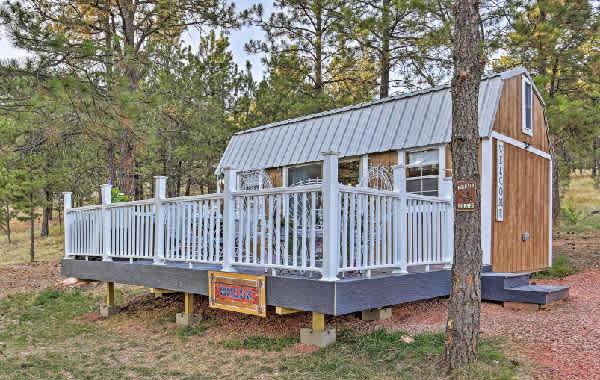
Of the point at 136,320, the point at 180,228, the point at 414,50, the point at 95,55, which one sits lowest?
the point at 136,320

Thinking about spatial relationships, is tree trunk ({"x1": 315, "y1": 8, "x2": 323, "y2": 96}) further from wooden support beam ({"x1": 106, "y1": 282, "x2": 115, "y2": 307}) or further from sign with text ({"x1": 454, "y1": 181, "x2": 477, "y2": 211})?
sign with text ({"x1": 454, "y1": 181, "x2": 477, "y2": 211})

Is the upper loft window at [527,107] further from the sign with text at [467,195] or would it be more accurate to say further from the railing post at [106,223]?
the railing post at [106,223]

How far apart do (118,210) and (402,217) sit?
4.26m

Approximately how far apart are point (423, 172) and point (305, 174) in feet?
9.18

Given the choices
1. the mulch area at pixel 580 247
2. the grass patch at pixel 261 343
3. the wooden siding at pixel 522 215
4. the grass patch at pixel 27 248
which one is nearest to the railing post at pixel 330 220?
the grass patch at pixel 261 343

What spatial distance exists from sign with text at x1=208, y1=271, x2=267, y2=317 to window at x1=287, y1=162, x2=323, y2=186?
167 inches

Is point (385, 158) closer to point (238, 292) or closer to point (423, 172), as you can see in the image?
point (423, 172)

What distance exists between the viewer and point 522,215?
834 centimetres

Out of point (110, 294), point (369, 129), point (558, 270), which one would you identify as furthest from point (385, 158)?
point (110, 294)

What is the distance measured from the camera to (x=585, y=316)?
513 cm

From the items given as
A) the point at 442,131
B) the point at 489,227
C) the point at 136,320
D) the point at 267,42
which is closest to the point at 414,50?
the point at 267,42

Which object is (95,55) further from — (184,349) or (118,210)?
(184,349)

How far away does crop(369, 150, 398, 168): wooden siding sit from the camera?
830 cm

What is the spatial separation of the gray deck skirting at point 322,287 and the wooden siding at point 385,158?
278cm
